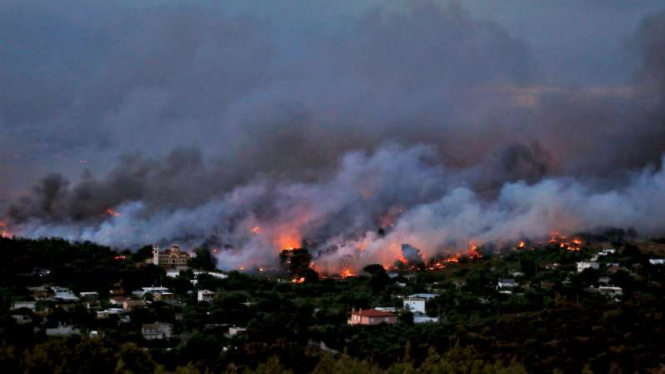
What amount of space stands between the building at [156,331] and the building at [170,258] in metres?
16.3

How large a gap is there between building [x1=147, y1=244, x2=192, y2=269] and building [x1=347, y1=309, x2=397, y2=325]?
1569cm

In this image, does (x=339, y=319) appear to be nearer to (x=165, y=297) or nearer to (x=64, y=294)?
(x=165, y=297)

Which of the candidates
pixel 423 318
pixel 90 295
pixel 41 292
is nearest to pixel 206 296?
pixel 90 295

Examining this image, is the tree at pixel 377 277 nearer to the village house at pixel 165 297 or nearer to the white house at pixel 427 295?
the white house at pixel 427 295

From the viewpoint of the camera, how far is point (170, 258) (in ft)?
145

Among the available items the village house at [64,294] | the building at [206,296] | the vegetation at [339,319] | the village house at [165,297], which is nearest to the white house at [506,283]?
the vegetation at [339,319]

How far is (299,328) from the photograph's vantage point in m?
25.6

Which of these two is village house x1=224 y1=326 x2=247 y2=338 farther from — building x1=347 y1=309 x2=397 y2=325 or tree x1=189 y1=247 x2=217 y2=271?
tree x1=189 y1=247 x2=217 y2=271

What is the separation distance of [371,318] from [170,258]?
58.8 feet

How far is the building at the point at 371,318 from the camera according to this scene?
93.9 feet

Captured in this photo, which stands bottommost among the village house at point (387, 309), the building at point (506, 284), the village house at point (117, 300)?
the village house at point (387, 309)

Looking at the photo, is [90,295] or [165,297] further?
[165,297]

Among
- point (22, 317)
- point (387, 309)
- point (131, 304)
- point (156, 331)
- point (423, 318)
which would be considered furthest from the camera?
point (387, 309)

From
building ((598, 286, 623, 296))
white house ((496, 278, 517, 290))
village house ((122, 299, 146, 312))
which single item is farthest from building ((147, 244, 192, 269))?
building ((598, 286, 623, 296))
